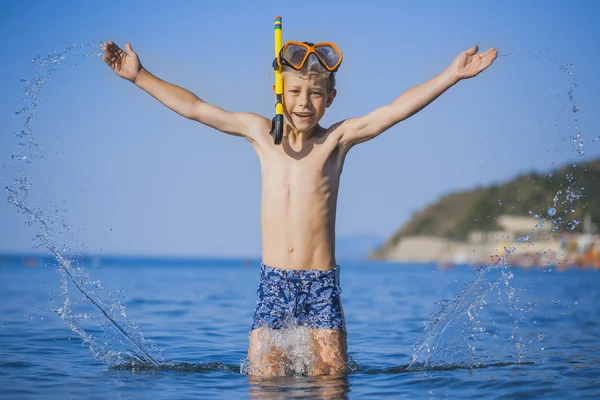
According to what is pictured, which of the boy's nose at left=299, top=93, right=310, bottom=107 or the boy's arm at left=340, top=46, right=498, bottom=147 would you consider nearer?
the boy's arm at left=340, top=46, right=498, bottom=147

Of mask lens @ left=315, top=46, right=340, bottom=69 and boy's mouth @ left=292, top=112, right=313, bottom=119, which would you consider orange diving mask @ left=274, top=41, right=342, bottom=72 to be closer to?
mask lens @ left=315, top=46, right=340, bottom=69

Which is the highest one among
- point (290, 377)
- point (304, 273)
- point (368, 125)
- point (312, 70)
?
point (312, 70)

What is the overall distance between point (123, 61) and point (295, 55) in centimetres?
129

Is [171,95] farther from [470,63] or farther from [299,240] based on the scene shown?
[470,63]

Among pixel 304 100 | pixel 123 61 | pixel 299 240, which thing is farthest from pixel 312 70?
pixel 123 61

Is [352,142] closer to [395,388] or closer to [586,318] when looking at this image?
[395,388]

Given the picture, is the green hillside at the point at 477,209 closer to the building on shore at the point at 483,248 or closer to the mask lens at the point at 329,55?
the building on shore at the point at 483,248

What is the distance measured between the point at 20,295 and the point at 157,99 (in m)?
12.5

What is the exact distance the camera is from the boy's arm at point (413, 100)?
17.6ft

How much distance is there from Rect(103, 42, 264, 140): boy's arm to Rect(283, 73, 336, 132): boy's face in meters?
0.32

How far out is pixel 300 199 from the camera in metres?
5.65

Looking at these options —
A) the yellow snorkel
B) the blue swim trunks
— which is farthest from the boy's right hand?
the blue swim trunks

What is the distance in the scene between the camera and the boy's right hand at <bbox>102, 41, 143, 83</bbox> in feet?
19.0

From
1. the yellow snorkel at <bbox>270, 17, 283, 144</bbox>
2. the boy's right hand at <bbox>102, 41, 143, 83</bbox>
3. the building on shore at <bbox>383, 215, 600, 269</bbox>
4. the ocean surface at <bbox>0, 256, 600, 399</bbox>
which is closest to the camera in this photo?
the ocean surface at <bbox>0, 256, 600, 399</bbox>
